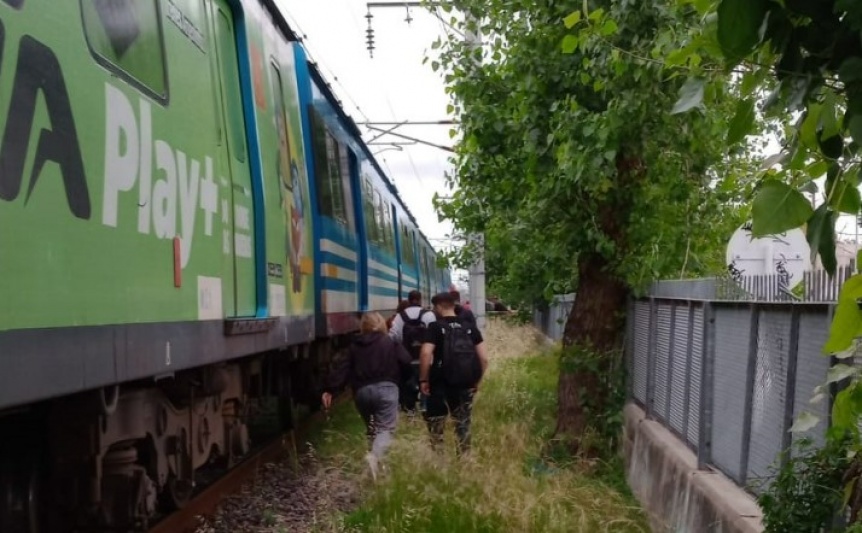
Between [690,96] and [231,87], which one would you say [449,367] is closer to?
[231,87]

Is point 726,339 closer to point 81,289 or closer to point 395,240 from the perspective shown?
point 81,289

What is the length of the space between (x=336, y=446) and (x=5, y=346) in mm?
7899

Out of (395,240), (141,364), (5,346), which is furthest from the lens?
(395,240)

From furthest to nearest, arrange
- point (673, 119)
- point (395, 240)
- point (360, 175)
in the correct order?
point (395, 240) < point (360, 175) < point (673, 119)

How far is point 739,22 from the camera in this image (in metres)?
2.46

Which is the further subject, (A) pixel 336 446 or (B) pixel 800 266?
(A) pixel 336 446

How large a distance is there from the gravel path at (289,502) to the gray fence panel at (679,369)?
2440 mm

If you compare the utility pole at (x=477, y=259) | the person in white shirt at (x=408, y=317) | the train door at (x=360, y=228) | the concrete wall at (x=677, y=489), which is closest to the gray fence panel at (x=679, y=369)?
the concrete wall at (x=677, y=489)

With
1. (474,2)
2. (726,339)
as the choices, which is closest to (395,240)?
(474,2)

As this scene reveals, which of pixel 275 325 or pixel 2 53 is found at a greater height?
pixel 2 53

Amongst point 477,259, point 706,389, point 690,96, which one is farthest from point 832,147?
point 477,259

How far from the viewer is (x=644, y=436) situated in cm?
882

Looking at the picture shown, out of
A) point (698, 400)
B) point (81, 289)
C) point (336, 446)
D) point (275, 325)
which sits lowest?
point (336, 446)

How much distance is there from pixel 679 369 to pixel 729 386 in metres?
1.69
